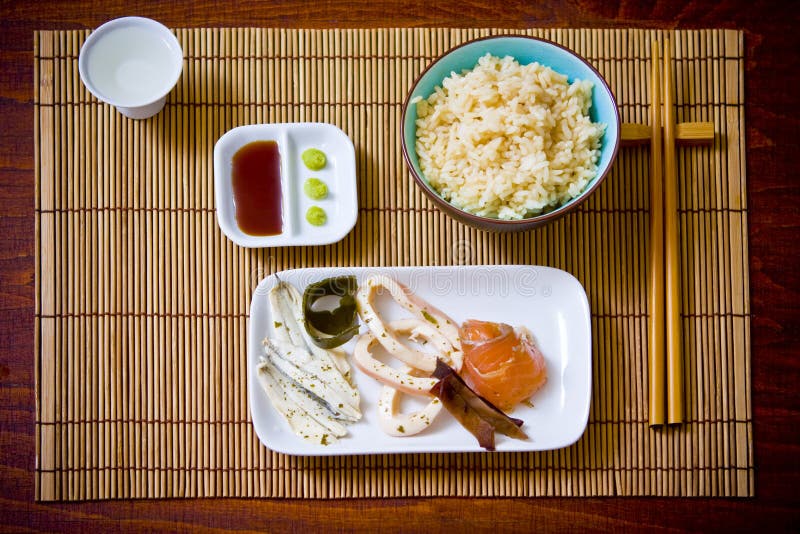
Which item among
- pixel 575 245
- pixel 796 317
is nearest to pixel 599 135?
pixel 575 245

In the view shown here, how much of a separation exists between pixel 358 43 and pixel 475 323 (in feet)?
4.34

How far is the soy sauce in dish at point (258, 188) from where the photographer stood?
2402 millimetres

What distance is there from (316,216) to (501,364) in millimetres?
957

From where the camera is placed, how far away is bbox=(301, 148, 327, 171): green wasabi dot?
2.42 meters

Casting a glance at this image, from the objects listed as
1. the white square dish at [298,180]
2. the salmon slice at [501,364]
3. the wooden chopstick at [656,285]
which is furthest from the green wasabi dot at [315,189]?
the wooden chopstick at [656,285]

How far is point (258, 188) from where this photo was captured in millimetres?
2434

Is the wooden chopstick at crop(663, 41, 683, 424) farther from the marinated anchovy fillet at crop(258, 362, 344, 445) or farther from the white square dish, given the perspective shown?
the marinated anchovy fillet at crop(258, 362, 344, 445)

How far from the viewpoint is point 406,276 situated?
2.39 m

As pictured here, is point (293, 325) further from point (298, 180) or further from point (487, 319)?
point (487, 319)

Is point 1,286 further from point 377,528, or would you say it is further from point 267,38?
point 377,528

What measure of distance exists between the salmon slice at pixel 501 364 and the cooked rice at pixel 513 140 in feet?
1.62

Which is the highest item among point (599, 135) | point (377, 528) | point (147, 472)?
point (599, 135)

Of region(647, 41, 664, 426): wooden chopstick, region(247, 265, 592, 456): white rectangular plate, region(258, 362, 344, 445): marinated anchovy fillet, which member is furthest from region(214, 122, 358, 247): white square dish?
region(647, 41, 664, 426): wooden chopstick

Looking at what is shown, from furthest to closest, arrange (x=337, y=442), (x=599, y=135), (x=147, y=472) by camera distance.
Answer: (x=147, y=472), (x=337, y=442), (x=599, y=135)
